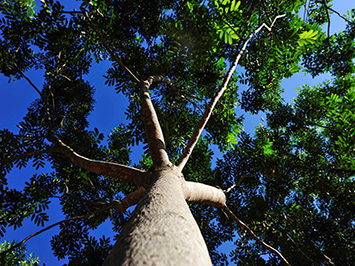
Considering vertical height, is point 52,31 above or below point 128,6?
below

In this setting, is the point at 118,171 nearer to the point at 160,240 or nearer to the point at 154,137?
the point at 154,137

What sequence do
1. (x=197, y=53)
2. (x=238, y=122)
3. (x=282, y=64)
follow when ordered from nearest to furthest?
(x=197, y=53), (x=282, y=64), (x=238, y=122)

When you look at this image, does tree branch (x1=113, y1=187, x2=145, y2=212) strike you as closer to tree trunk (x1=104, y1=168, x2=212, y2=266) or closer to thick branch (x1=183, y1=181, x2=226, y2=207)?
thick branch (x1=183, y1=181, x2=226, y2=207)

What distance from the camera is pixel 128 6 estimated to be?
4.66 metres

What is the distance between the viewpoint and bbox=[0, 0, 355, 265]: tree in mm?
3201

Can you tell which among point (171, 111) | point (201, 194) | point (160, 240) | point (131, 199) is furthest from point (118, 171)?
point (171, 111)

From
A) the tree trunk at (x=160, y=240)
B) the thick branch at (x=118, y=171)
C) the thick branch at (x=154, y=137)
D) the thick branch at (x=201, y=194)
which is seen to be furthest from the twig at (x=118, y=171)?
the tree trunk at (x=160, y=240)

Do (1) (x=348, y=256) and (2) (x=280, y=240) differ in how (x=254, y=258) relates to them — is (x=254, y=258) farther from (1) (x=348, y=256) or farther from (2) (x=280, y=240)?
(1) (x=348, y=256)

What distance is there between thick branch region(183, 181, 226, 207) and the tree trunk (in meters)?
0.67

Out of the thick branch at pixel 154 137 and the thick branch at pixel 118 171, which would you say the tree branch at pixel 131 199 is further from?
the thick branch at pixel 154 137

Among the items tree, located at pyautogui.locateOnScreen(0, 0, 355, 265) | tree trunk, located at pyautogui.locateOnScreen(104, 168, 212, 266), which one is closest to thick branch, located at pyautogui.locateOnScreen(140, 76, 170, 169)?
tree, located at pyautogui.locateOnScreen(0, 0, 355, 265)

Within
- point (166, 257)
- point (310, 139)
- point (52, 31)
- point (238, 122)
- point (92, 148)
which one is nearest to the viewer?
point (166, 257)

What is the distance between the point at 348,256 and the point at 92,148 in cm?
650

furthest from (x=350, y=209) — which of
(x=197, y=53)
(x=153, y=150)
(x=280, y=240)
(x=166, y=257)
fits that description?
(x=166, y=257)
